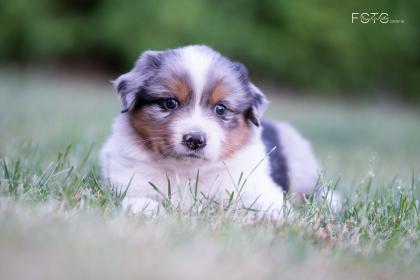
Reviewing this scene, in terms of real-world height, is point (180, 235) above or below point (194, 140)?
below

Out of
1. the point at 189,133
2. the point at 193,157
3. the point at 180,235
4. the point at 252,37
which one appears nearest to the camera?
the point at 180,235

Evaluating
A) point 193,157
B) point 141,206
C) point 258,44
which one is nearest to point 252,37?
point 258,44

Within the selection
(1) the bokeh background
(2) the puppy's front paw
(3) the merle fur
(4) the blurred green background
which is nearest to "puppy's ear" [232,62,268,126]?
(3) the merle fur

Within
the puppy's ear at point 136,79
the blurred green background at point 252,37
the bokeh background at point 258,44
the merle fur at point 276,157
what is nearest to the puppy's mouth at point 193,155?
the puppy's ear at point 136,79

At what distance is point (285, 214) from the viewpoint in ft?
12.9

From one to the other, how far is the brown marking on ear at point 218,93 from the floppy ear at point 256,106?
0.31m

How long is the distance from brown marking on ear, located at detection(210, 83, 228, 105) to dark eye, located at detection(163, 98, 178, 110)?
24 centimetres

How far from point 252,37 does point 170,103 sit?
528 inches

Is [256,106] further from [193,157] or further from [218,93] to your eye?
[193,157]

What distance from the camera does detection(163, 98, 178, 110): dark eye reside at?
4367 millimetres

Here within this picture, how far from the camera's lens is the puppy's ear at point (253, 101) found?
15.4 feet

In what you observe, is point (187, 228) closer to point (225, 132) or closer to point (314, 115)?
point (225, 132)

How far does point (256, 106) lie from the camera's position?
4711 millimetres

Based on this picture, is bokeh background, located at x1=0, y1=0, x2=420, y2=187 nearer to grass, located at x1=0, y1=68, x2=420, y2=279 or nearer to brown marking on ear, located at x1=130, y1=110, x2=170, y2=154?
brown marking on ear, located at x1=130, y1=110, x2=170, y2=154
